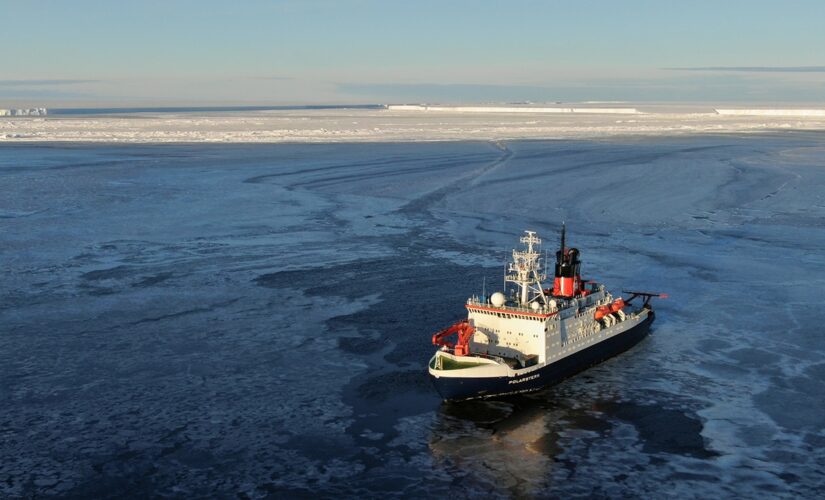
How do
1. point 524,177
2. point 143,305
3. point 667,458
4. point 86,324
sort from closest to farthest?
point 667,458 < point 86,324 < point 143,305 < point 524,177

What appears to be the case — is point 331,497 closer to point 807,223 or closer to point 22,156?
point 807,223

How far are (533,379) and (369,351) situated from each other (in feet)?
21.6

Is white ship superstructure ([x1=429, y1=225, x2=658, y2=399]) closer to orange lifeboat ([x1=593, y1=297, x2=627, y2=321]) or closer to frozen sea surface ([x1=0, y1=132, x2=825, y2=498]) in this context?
orange lifeboat ([x1=593, y1=297, x2=627, y2=321])

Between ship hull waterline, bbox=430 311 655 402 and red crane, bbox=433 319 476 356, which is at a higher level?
red crane, bbox=433 319 476 356

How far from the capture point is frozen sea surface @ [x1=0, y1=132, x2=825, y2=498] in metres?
23.4

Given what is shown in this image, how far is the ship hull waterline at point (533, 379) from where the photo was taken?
1115 inches

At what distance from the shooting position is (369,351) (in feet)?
108

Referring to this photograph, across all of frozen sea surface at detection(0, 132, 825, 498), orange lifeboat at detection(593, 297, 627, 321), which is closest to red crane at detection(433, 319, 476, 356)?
frozen sea surface at detection(0, 132, 825, 498)

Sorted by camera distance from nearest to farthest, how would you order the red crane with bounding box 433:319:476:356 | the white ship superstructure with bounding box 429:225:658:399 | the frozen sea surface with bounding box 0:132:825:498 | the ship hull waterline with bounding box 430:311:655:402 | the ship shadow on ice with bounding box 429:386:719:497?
1. the frozen sea surface with bounding box 0:132:825:498
2. the ship shadow on ice with bounding box 429:386:719:497
3. the ship hull waterline with bounding box 430:311:655:402
4. the white ship superstructure with bounding box 429:225:658:399
5. the red crane with bounding box 433:319:476:356

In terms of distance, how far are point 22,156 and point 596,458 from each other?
101 meters

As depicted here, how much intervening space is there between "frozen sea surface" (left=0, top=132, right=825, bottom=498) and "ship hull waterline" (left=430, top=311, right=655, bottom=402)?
1.40 ft

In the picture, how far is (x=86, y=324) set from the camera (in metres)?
35.4

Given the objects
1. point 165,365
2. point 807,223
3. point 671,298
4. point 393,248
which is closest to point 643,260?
point 671,298

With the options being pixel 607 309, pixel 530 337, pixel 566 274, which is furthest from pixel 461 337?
pixel 607 309
